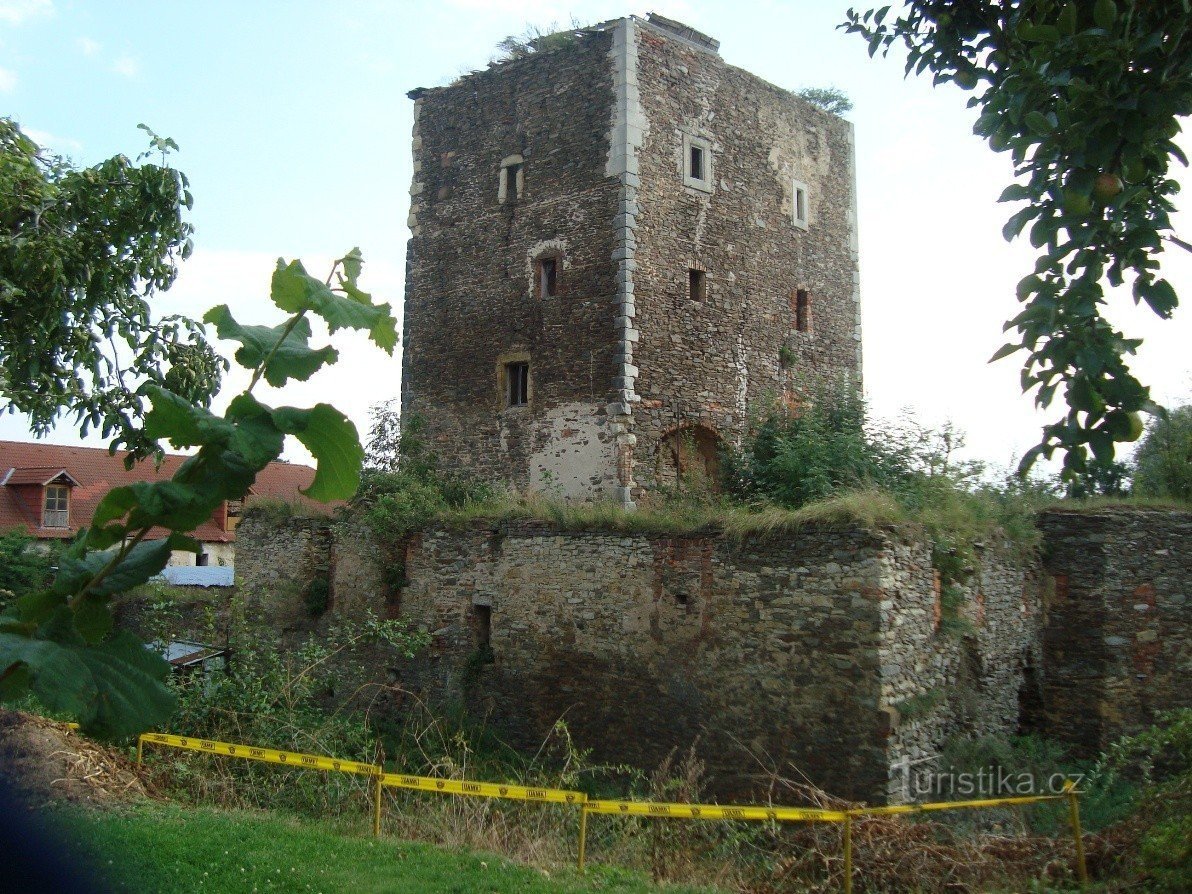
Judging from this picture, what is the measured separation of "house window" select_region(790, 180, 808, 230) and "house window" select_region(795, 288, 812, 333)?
4.00 ft

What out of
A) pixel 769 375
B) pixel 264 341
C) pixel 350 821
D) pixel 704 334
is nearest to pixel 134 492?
pixel 264 341

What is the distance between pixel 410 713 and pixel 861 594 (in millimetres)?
6686

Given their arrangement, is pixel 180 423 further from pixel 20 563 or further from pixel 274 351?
pixel 20 563

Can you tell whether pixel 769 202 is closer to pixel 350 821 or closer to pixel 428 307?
pixel 428 307

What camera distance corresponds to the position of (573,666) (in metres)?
12.9

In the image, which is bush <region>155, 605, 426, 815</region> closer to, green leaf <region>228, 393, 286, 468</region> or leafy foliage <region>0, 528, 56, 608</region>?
green leaf <region>228, 393, 286, 468</region>

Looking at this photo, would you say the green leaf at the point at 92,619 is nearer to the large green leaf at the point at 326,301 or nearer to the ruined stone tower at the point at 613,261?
the large green leaf at the point at 326,301

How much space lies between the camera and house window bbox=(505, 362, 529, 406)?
17.1 meters

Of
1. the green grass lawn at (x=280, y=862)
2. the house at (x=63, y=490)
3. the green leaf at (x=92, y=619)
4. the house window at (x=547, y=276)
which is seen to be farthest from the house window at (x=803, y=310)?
the green leaf at (x=92, y=619)

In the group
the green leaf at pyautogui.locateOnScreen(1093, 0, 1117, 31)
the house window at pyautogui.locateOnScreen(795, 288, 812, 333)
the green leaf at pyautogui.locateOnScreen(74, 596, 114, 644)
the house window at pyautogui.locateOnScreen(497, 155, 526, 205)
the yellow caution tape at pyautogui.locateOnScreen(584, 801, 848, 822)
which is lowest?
the yellow caution tape at pyautogui.locateOnScreen(584, 801, 848, 822)

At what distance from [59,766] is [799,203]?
14.6 m

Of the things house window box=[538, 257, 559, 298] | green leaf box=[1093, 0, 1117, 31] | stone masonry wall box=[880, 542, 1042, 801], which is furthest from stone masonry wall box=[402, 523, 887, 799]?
green leaf box=[1093, 0, 1117, 31]

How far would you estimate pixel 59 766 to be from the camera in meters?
9.33

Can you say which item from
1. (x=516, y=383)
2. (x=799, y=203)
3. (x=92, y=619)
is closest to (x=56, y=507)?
(x=516, y=383)
